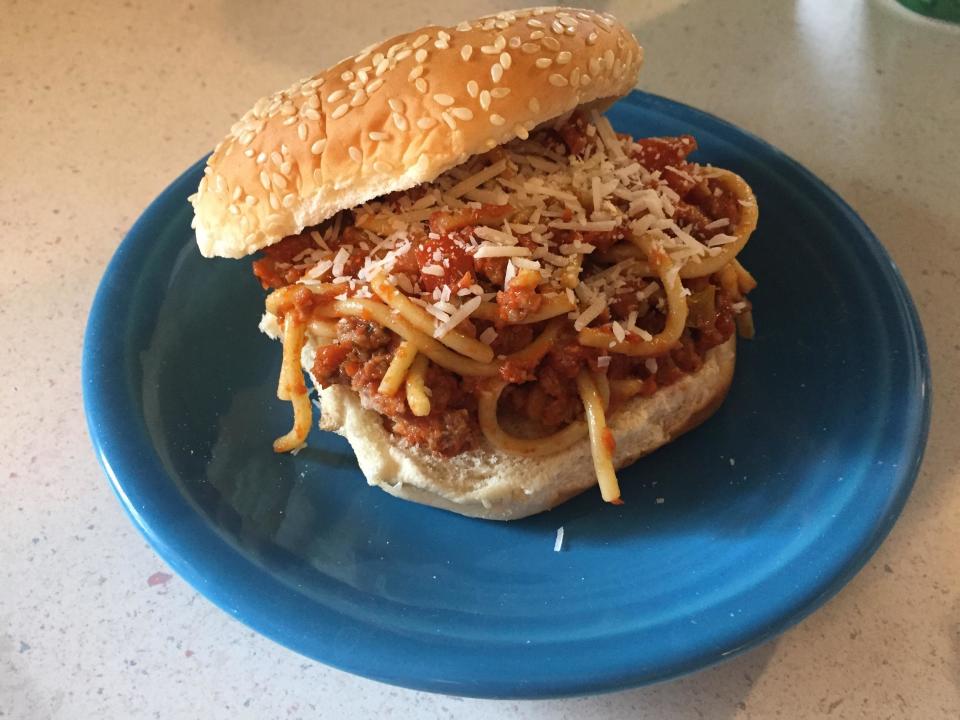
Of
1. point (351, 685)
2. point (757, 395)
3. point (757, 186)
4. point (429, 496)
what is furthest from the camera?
point (757, 186)

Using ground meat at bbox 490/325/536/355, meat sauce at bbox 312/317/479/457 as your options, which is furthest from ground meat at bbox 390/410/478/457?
ground meat at bbox 490/325/536/355

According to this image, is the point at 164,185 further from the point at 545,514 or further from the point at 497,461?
the point at 545,514

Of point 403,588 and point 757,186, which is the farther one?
point 757,186

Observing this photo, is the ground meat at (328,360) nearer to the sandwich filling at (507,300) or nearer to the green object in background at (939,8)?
the sandwich filling at (507,300)

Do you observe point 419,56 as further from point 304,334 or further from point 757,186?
point 757,186

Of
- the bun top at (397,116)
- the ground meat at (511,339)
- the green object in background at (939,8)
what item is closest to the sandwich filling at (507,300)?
the ground meat at (511,339)

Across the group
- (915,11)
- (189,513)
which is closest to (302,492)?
(189,513)

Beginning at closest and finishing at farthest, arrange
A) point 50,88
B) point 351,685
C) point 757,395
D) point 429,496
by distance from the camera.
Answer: point 351,685 → point 429,496 → point 757,395 → point 50,88

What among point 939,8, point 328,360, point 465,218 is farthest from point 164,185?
point 939,8
